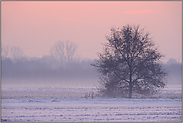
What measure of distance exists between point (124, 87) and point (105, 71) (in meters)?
2.32

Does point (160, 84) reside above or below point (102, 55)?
Answer: below

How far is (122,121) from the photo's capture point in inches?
469

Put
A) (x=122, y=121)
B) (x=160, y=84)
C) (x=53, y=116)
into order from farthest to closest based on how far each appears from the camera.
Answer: (x=160, y=84) → (x=53, y=116) → (x=122, y=121)

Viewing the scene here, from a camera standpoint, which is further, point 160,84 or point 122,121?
point 160,84

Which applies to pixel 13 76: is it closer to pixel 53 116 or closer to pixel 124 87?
pixel 124 87

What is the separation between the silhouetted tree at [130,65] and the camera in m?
22.8

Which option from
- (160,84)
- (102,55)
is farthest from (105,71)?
(160,84)

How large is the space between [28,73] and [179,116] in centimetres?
5870

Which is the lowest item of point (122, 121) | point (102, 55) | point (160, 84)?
point (122, 121)

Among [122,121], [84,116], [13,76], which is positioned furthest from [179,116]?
[13,76]

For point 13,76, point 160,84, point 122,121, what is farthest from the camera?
point 13,76

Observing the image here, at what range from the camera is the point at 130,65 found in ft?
76.4

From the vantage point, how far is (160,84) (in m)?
22.8

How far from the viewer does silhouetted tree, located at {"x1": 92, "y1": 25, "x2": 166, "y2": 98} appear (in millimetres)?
22766
